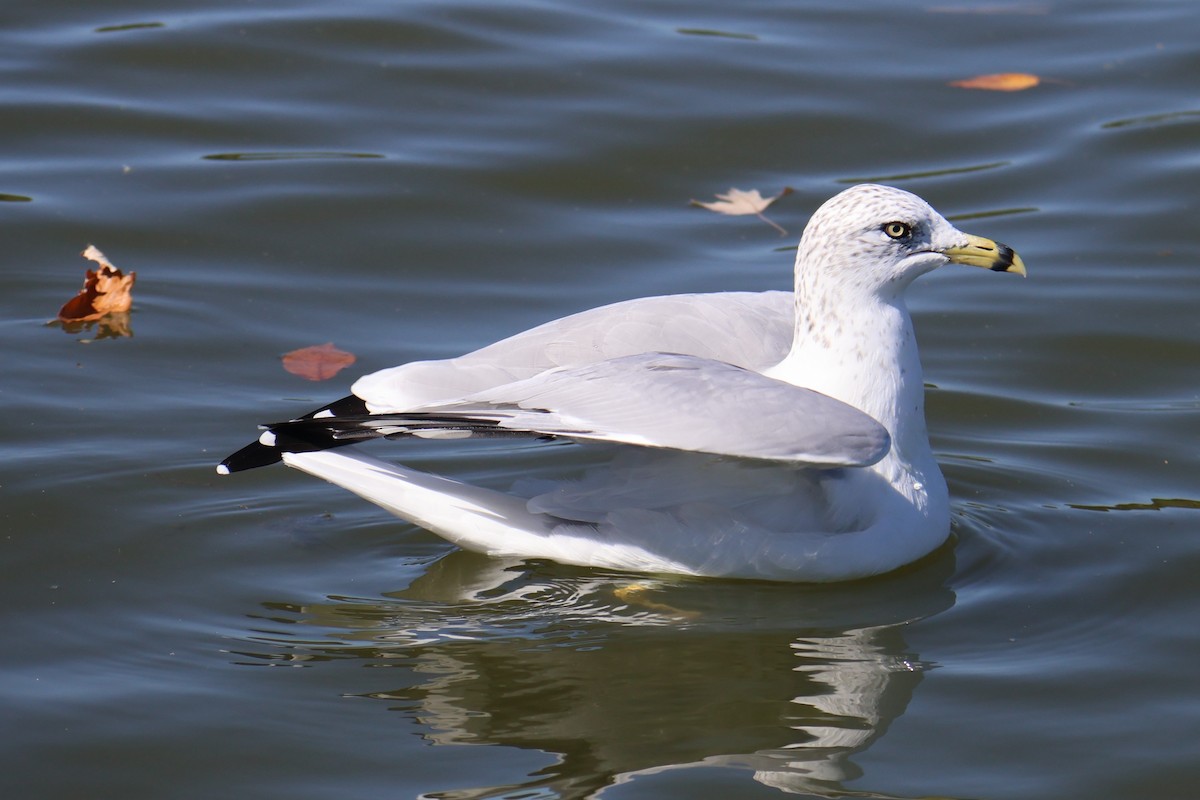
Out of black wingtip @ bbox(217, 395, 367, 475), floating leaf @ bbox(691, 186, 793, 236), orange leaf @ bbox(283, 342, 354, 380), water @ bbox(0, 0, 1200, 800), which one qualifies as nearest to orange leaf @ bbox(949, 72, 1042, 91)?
water @ bbox(0, 0, 1200, 800)

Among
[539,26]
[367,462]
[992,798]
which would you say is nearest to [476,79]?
[539,26]

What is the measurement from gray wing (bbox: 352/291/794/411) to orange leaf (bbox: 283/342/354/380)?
149cm

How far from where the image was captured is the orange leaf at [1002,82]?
376 inches

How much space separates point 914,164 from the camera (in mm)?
8664

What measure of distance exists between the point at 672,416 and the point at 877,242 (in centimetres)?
98

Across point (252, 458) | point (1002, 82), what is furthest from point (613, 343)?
point (1002, 82)

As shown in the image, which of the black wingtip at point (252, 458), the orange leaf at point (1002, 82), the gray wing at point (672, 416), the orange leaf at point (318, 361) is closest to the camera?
the gray wing at point (672, 416)

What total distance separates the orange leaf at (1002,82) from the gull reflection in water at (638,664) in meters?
4.80

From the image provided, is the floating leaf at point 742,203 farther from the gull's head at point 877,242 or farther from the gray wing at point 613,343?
the gull's head at point 877,242

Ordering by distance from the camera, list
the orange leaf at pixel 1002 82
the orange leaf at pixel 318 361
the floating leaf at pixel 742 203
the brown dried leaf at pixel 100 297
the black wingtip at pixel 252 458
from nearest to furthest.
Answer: the black wingtip at pixel 252 458, the orange leaf at pixel 318 361, the brown dried leaf at pixel 100 297, the floating leaf at pixel 742 203, the orange leaf at pixel 1002 82

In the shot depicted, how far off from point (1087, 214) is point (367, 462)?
14.7 ft

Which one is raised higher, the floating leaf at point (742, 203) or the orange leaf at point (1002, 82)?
the orange leaf at point (1002, 82)

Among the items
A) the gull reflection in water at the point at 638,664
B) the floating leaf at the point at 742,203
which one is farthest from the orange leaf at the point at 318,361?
the floating leaf at the point at 742,203

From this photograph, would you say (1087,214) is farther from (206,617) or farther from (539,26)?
(206,617)
